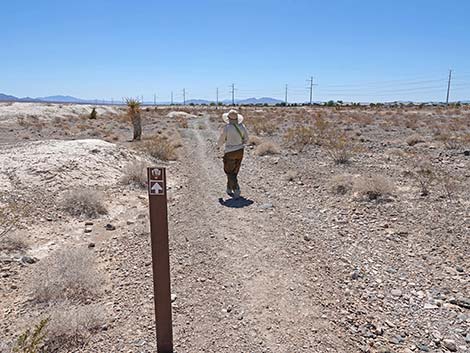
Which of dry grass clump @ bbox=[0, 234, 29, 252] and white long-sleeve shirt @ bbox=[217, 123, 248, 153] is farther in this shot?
white long-sleeve shirt @ bbox=[217, 123, 248, 153]

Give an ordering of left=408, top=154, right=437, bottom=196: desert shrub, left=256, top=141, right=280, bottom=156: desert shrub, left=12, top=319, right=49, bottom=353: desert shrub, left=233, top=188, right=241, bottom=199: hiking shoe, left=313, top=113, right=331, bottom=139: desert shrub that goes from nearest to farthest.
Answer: left=12, top=319, right=49, bottom=353: desert shrub, left=233, top=188, right=241, bottom=199: hiking shoe, left=408, top=154, right=437, bottom=196: desert shrub, left=256, top=141, right=280, bottom=156: desert shrub, left=313, top=113, right=331, bottom=139: desert shrub

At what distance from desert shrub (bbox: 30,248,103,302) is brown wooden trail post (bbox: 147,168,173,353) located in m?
1.56

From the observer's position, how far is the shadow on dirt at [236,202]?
794 cm

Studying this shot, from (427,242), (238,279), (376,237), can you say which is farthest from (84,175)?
(427,242)

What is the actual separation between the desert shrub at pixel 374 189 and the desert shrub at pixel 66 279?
5.94m

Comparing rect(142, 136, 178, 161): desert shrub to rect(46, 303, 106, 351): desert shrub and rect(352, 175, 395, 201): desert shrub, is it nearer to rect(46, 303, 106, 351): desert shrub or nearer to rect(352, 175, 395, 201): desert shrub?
rect(352, 175, 395, 201): desert shrub

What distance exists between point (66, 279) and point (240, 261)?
222 cm

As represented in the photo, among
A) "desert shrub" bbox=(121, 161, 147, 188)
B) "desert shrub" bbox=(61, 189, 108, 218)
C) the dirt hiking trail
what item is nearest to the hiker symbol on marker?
the dirt hiking trail

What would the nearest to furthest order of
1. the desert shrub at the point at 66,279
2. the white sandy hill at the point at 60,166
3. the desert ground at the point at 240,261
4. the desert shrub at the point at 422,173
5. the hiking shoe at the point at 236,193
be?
the desert ground at the point at 240,261, the desert shrub at the point at 66,279, the hiking shoe at the point at 236,193, the white sandy hill at the point at 60,166, the desert shrub at the point at 422,173

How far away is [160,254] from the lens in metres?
2.99

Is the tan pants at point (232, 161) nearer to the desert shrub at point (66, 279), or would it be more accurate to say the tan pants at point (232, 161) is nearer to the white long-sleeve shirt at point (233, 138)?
the white long-sleeve shirt at point (233, 138)

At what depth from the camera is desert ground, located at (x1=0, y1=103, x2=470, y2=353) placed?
143 inches

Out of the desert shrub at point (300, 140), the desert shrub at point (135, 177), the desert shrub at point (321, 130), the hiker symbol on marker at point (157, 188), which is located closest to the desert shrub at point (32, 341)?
the hiker symbol on marker at point (157, 188)

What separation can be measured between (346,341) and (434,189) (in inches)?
260
